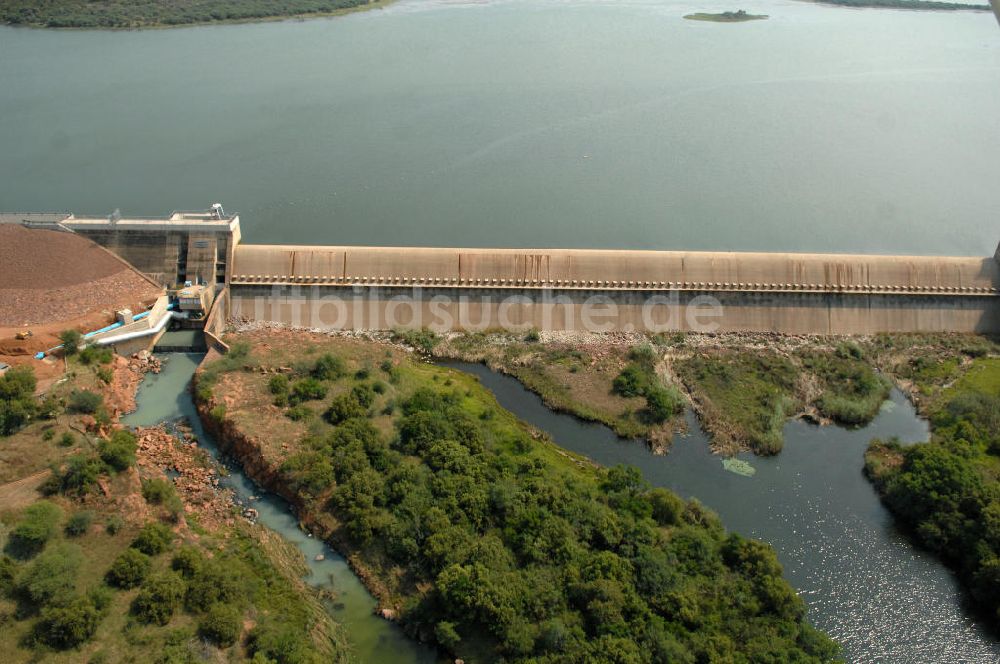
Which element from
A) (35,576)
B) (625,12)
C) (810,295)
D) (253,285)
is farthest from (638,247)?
(625,12)

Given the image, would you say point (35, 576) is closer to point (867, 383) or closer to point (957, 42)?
point (867, 383)

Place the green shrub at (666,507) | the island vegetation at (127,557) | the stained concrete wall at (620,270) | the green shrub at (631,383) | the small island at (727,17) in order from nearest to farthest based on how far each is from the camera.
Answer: the island vegetation at (127,557) → the green shrub at (666,507) → the green shrub at (631,383) → the stained concrete wall at (620,270) → the small island at (727,17)

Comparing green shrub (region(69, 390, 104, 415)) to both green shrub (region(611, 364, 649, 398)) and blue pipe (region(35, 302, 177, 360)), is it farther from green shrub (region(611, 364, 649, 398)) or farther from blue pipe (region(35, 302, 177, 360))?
green shrub (region(611, 364, 649, 398))

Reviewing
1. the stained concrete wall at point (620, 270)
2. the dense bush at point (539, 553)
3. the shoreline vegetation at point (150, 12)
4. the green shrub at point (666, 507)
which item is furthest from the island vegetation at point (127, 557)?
the shoreline vegetation at point (150, 12)

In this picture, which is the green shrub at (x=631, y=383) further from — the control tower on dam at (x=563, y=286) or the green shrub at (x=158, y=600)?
the green shrub at (x=158, y=600)

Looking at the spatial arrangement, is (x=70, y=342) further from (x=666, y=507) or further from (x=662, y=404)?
(x=666, y=507)

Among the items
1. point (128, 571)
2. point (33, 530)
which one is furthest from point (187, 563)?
point (33, 530)
